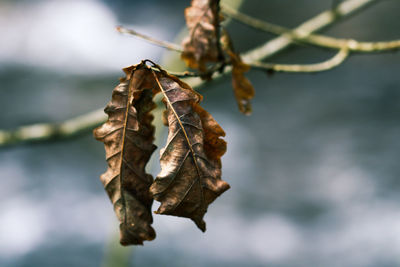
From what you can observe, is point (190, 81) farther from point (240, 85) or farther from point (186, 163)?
point (186, 163)

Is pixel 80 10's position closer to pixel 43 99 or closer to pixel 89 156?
pixel 43 99

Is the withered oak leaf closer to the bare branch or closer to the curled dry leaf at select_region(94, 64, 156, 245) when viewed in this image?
the curled dry leaf at select_region(94, 64, 156, 245)

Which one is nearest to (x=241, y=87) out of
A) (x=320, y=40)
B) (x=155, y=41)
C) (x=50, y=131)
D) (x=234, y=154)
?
(x=155, y=41)

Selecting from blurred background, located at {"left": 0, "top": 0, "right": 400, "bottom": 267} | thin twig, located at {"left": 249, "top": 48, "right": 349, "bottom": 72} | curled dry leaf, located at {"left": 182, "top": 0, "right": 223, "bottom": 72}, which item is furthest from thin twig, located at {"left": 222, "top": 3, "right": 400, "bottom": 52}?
blurred background, located at {"left": 0, "top": 0, "right": 400, "bottom": 267}

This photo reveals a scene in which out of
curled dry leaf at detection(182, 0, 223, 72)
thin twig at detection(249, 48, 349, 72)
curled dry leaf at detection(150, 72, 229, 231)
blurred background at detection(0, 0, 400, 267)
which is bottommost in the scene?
curled dry leaf at detection(150, 72, 229, 231)

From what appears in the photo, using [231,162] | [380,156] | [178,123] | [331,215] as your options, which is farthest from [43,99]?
[178,123]
